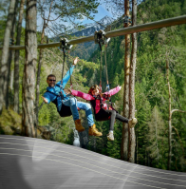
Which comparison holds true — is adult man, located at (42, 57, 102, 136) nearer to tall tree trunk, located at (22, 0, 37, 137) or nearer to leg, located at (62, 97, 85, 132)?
leg, located at (62, 97, 85, 132)

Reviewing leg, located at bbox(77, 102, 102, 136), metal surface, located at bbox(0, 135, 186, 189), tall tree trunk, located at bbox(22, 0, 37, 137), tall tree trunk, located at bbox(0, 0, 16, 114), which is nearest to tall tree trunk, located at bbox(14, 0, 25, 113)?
tall tree trunk, located at bbox(0, 0, 16, 114)

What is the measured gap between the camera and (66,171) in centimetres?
233

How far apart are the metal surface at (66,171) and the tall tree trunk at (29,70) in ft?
1.00

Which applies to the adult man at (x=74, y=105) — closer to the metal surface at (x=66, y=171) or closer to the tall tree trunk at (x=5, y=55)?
the metal surface at (x=66, y=171)

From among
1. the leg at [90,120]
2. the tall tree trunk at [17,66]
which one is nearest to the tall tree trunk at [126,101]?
the leg at [90,120]

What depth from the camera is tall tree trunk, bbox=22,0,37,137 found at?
3197mm

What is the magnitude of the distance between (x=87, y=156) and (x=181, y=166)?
56.6 inches

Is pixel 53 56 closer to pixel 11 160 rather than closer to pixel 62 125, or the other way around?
pixel 62 125

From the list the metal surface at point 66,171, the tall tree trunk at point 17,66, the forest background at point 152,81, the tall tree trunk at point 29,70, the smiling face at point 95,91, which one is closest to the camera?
the metal surface at point 66,171

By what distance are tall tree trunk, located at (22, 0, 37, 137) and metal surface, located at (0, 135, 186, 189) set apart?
0.31m

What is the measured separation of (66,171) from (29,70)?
68.1 inches

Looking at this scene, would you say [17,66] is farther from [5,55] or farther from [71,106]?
[71,106]

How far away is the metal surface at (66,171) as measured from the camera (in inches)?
82.1

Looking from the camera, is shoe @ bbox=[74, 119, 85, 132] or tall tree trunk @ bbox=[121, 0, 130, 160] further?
tall tree trunk @ bbox=[121, 0, 130, 160]
